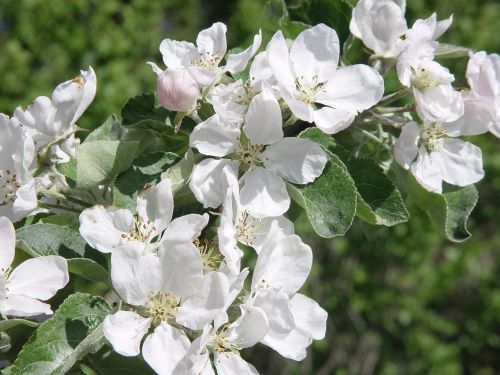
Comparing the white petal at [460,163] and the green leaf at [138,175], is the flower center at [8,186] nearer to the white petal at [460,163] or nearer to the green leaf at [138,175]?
the green leaf at [138,175]

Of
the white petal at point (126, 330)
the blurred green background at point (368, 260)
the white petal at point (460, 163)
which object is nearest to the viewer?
the white petal at point (126, 330)

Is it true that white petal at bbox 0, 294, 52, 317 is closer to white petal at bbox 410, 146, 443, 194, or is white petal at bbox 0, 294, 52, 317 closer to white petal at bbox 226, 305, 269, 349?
white petal at bbox 226, 305, 269, 349

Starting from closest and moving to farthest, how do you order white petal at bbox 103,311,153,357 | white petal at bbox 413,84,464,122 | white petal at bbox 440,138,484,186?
white petal at bbox 103,311,153,357 → white petal at bbox 413,84,464,122 → white petal at bbox 440,138,484,186

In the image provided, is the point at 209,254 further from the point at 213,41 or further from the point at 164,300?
the point at 213,41

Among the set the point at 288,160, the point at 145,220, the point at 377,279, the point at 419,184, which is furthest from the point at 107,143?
the point at 377,279

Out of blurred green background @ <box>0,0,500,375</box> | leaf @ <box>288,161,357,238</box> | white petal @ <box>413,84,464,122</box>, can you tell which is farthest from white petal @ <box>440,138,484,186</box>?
blurred green background @ <box>0,0,500,375</box>

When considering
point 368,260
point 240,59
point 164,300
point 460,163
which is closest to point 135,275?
point 164,300

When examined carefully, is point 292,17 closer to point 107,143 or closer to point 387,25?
point 387,25

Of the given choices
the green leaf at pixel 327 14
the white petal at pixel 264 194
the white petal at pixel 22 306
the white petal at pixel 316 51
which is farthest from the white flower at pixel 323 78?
the white petal at pixel 22 306
